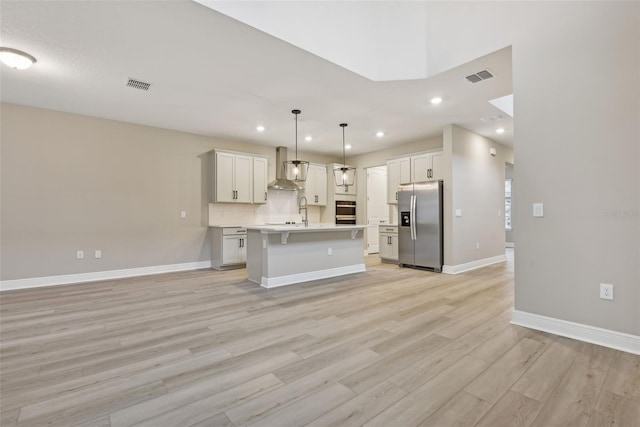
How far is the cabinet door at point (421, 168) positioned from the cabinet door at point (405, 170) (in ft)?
0.30

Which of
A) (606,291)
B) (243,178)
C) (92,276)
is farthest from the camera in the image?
(243,178)

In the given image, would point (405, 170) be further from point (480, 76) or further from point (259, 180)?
point (259, 180)

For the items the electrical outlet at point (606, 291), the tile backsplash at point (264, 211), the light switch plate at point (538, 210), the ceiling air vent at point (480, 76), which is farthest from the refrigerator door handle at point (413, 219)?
the electrical outlet at point (606, 291)

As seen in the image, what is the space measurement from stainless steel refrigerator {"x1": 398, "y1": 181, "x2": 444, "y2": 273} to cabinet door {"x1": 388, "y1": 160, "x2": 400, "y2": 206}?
41cm

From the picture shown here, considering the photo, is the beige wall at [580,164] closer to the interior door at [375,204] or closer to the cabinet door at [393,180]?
the cabinet door at [393,180]

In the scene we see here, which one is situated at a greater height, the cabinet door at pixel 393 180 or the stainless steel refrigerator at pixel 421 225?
the cabinet door at pixel 393 180

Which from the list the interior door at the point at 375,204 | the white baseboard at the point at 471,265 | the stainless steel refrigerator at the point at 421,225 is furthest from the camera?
the interior door at the point at 375,204

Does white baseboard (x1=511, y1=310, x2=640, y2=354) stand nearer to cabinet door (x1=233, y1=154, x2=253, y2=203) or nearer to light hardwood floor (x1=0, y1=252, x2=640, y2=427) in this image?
light hardwood floor (x1=0, y1=252, x2=640, y2=427)

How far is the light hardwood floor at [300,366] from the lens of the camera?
163 centimetres

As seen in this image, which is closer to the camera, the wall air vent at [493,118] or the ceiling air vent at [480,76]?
the ceiling air vent at [480,76]

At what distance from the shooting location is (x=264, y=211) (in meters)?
7.23

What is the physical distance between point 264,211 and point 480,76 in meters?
5.13

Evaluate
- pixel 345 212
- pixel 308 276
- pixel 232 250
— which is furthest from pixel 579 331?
pixel 345 212

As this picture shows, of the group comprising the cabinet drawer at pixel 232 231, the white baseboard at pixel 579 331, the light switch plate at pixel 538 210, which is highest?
the light switch plate at pixel 538 210
